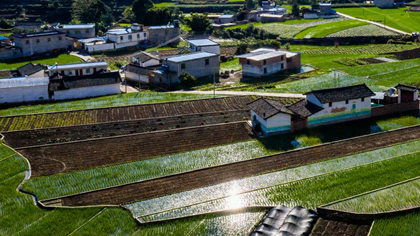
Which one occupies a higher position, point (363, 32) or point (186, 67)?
point (363, 32)

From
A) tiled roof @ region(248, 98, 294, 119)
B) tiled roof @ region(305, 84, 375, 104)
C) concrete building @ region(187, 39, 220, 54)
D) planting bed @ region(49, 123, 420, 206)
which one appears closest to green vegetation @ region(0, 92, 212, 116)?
tiled roof @ region(248, 98, 294, 119)

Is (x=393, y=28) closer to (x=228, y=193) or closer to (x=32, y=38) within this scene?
(x=32, y=38)

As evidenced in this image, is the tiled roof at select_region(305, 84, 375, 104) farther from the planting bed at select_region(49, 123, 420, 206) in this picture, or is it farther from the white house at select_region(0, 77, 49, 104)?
the white house at select_region(0, 77, 49, 104)

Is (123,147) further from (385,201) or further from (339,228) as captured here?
(385,201)

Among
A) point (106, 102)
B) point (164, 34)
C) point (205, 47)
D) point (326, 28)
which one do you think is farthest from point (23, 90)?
point (326, 28)

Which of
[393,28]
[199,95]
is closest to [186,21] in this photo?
[393,28]

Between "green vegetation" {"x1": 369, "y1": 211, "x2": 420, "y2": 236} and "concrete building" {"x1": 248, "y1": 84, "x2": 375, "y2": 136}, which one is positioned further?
"concrete building" {"x1": 248, "y1": 84, "x2": 375, "y2": 136}

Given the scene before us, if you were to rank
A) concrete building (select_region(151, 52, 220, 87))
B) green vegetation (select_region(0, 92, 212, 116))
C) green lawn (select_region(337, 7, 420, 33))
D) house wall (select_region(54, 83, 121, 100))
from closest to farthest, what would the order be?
green vegetation (select_region(0, 92, 212, 116)), house wall (select_region(54, 83, 121, 100)), concrete building (select_region(151, 52, 220, 87)), green lawn (select_region(337, 7, 420, 33))
